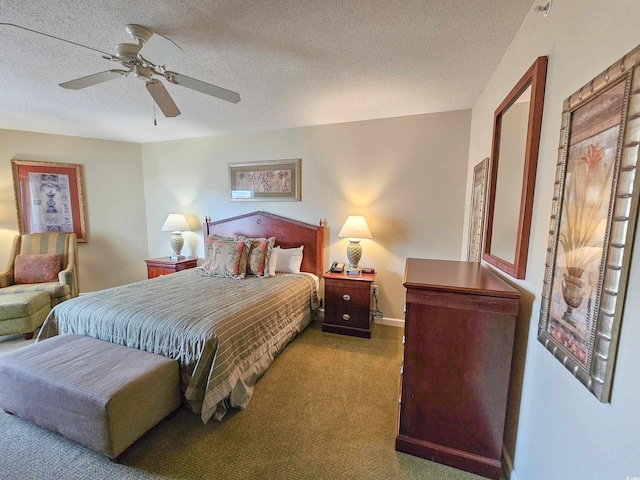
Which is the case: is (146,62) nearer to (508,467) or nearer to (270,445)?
(270,445)

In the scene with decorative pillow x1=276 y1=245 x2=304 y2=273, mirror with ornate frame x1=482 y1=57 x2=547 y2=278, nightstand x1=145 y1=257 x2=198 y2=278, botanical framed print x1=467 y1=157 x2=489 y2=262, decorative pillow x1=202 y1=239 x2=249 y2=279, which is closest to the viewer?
mirror with ornate frame x1=482 y1=57 x2=547 y2=278

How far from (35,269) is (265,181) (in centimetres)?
305

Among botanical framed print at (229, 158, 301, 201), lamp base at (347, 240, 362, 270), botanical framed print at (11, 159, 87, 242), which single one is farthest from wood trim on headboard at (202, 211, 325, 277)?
botanical framed print at (11, 159, 87, 242)

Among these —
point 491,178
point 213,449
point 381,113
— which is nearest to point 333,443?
point 213,449

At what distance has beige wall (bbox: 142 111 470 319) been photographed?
300 cm

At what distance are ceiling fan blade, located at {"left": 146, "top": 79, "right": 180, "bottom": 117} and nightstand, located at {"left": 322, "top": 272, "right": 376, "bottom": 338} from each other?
6.97 feet

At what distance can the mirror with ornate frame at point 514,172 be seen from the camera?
1.30 meters

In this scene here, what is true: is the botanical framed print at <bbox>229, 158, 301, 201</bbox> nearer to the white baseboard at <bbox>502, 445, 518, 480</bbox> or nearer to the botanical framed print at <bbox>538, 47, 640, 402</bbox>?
the botanical framed print at <bbox>538, 47, 640, 402</bbox>

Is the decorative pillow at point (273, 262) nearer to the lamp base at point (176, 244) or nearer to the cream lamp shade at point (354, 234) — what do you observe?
the cream lamp shade at point (354, 234)

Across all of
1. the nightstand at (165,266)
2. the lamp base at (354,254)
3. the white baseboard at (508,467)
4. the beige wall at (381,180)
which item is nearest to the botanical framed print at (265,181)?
the beige wall at (381,180)

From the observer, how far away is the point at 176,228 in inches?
156

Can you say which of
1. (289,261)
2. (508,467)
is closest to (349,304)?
(289,261)

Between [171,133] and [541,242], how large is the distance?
443 centimetres

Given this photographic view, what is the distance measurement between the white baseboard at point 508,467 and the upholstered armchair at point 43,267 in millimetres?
4454
